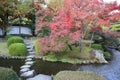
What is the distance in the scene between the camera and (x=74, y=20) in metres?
14.6

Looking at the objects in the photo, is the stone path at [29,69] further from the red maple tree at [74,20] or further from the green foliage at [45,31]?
the green foliage at [45,31]

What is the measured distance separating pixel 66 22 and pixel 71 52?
1903mm

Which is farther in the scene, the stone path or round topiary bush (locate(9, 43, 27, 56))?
round topiary bush (locate(9, 43, 27, 56))

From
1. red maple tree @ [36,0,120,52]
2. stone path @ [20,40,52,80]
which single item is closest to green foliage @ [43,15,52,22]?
red maple tree @ [36,0,120,52]

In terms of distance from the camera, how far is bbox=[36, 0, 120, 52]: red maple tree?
555 inches

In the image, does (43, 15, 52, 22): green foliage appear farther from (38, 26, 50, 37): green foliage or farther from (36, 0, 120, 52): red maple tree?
(36, 0, 120, 52): red maple tree

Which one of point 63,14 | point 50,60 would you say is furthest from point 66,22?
point 50,60

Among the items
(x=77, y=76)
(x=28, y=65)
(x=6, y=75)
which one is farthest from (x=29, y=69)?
(x=6, y=75)

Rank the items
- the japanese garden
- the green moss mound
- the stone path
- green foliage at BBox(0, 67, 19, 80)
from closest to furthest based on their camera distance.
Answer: green foliage at BBox(0, 67, 19, 80)
the green moss mound
the stone path
the japanese garden

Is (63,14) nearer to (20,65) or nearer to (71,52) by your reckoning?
(71,52)

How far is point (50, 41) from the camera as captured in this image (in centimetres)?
1423

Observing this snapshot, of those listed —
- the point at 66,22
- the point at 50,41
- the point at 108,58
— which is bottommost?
the point at 108,58

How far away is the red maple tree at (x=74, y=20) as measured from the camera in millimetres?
14094

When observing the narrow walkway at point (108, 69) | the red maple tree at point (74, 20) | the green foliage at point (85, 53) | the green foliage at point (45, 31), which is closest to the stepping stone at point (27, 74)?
the narrow walkway at point (108, 69)
